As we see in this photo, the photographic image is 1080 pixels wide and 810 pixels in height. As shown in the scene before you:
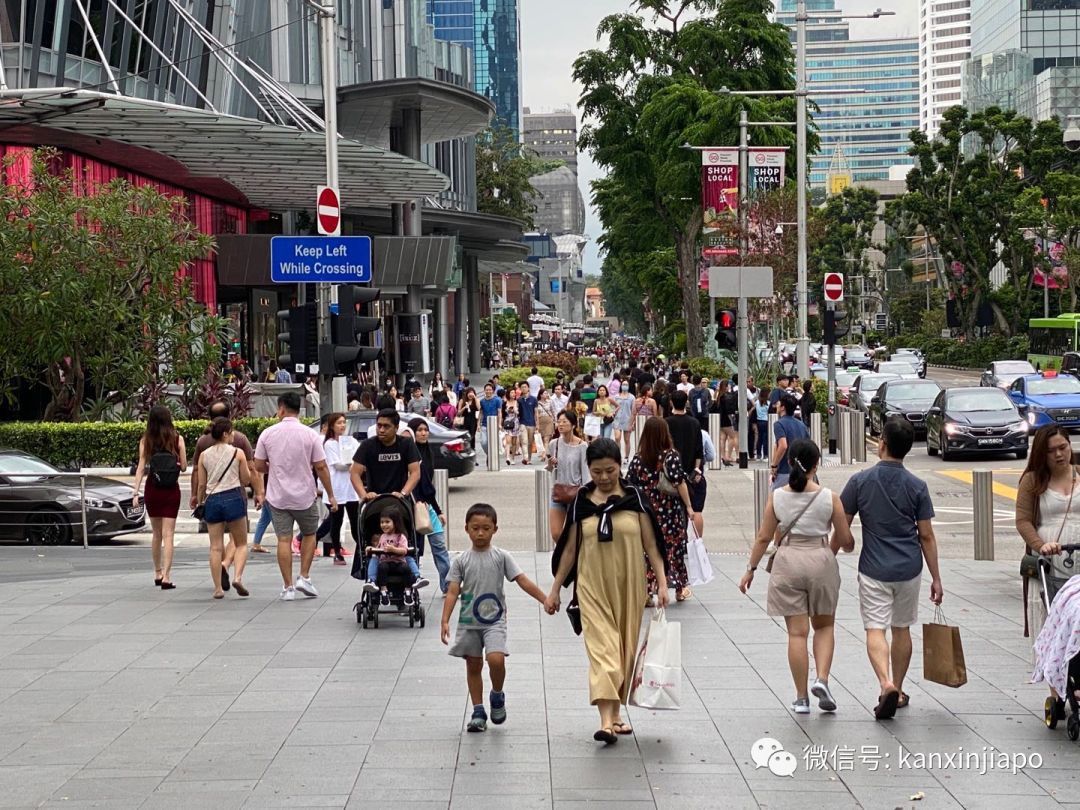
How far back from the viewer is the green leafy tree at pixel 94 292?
26.4 m

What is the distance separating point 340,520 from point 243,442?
136 cm

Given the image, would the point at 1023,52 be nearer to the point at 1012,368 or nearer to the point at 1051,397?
the point at 1012,368

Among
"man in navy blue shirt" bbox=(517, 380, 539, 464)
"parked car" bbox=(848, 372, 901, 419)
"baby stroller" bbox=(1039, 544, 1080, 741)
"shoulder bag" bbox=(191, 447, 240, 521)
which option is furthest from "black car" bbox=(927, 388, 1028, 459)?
"baby stroller" bbox=(1039, 544, 1080, 741)

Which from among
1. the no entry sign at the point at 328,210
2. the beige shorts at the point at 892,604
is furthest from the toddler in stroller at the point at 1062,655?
the no entry sign at the point at 328,210

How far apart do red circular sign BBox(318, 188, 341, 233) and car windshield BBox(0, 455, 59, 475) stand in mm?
4462

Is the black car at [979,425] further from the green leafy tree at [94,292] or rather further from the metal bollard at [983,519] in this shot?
the green leafy tree at [94,292]

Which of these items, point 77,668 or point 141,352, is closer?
point 77,668

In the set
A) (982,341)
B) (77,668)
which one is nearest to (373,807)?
(77,668)

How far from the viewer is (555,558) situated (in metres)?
8.45

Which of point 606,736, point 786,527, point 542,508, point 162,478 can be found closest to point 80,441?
point 542,508

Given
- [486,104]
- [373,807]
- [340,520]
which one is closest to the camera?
[373,807]

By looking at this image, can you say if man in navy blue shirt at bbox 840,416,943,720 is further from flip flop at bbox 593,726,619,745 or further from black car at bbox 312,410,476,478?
black car at bbox 312,410,476,478

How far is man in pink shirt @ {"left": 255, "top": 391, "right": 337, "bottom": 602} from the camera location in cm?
1315

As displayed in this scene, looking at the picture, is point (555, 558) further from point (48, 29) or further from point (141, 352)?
point (48, 29)
